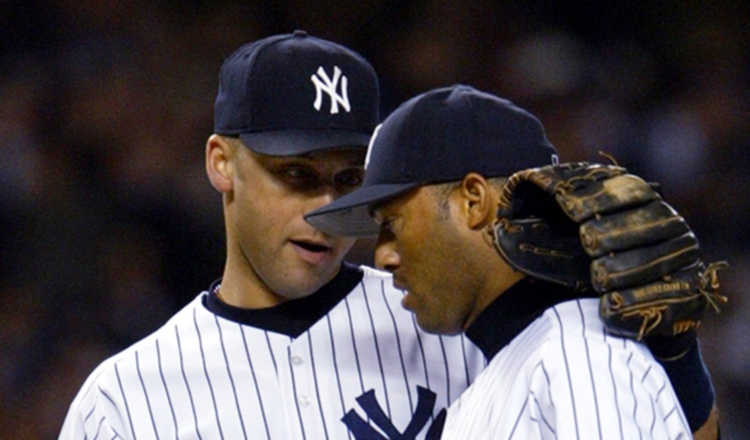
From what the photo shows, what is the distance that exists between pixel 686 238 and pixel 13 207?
2901mm

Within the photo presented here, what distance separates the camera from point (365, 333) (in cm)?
185

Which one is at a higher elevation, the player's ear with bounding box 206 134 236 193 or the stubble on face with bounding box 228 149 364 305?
the player's ear with bounding box 206 134 236 193

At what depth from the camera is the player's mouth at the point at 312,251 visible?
1.82 meters

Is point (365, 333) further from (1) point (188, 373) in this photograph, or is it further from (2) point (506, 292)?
(2) point (506, 292)

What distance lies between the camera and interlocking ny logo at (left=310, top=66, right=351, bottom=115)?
1.81m

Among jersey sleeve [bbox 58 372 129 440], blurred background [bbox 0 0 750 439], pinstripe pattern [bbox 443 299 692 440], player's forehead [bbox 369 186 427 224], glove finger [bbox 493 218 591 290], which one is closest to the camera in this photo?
pinstripe pattern [bbox 443 299 692 440]

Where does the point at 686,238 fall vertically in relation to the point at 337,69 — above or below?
below

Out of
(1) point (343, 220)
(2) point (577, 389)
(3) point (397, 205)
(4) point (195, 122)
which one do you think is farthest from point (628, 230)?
(4) point (195, 122)

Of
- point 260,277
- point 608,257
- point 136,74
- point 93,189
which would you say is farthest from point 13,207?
point 608,257

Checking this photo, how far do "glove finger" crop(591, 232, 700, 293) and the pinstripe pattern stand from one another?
A: 2.5 inches

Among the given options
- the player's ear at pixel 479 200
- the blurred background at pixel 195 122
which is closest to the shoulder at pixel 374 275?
the player's ear at pixel 479 200

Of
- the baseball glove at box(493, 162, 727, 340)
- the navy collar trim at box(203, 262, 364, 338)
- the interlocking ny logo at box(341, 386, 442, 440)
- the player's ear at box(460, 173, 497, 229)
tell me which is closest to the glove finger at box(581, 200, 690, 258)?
the baseball glove at box(493, 162, 727, 340)

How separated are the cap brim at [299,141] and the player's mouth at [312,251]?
Result: 0.49ft

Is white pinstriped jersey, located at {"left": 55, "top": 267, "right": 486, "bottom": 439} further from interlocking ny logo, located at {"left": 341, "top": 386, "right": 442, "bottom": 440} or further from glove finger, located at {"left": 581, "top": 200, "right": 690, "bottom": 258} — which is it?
glove finger, located at {"left": 581, "top": 200, "right": 690, "bottom": 258}
